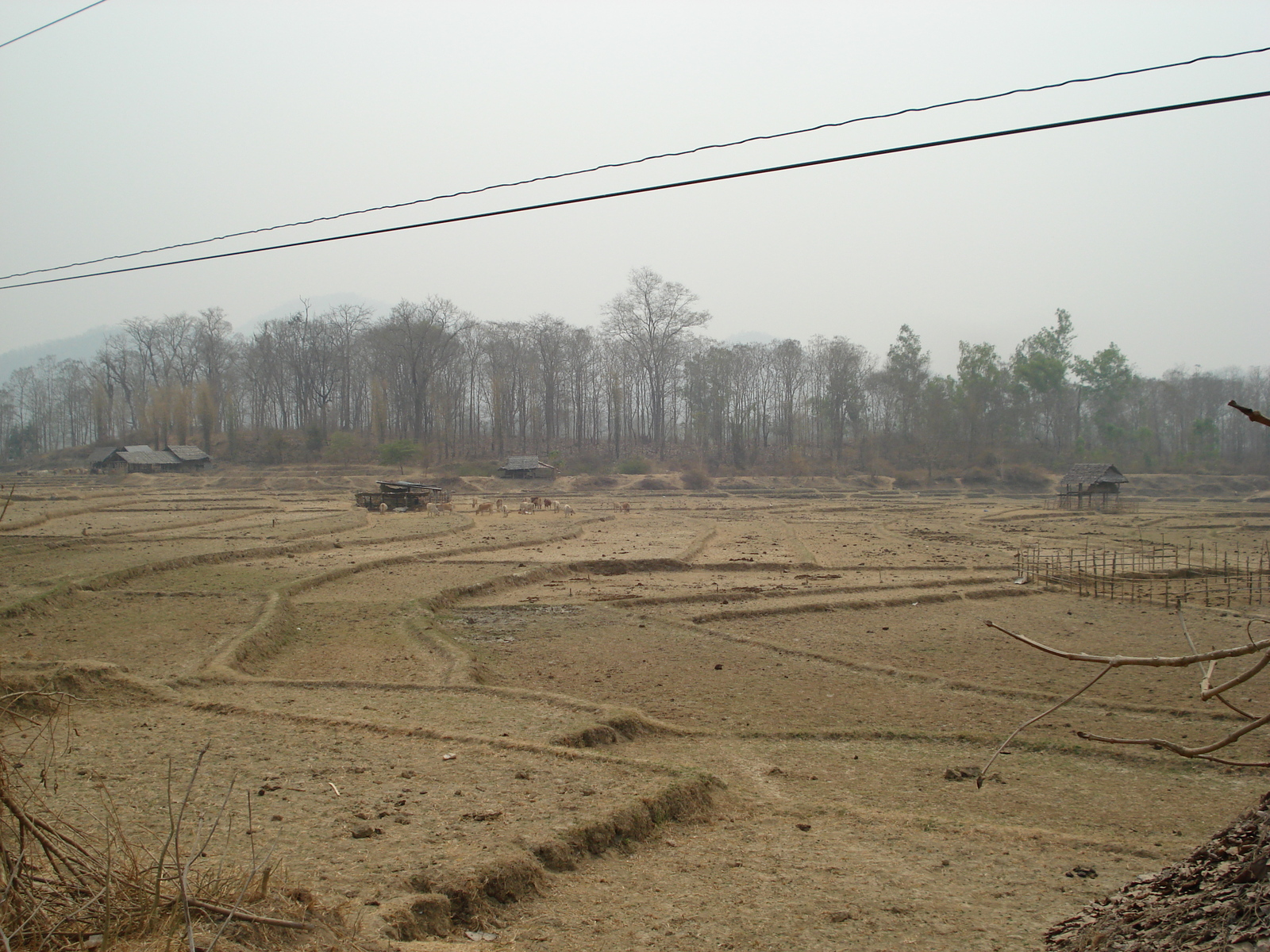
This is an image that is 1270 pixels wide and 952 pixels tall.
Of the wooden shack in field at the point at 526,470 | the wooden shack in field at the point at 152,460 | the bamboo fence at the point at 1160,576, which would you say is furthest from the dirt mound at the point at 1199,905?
the wooden shack in field at the point at 152,460

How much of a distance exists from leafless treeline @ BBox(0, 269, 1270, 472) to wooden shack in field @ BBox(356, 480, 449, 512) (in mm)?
32671

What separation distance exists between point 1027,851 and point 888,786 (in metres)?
1.62

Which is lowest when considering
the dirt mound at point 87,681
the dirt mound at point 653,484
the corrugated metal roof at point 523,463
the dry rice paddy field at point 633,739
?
the dry rice paddy field at point 633,739

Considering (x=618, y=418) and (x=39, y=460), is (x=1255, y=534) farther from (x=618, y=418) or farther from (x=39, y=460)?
(x=39, y=460)

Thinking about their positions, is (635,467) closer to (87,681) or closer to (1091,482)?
(1091,482)

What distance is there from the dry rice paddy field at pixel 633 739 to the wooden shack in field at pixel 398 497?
18.6 m

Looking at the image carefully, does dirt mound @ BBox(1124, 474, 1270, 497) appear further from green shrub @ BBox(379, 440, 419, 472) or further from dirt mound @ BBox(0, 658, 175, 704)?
dirt mound @ BBox(0, 658, 175, 704)

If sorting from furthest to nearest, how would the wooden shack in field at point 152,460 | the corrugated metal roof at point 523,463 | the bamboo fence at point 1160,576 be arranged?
the wooden shack in field at point 152,460, the corrugated metal roof at point 523,463, the bamboo fence at point 1160,576

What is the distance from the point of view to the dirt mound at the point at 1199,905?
9.93 feet

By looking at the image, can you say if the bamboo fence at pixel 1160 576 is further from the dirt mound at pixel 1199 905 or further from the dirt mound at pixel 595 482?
the dirt mound at pixel 595 482

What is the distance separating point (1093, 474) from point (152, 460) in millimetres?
77308

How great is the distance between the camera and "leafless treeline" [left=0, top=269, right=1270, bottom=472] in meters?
82.1

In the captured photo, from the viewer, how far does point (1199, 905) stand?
3.35 m

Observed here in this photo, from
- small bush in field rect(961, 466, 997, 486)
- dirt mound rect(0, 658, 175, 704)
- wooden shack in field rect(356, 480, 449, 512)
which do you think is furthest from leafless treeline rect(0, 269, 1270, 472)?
dirt mound rect(0, 658, 175, 704)
